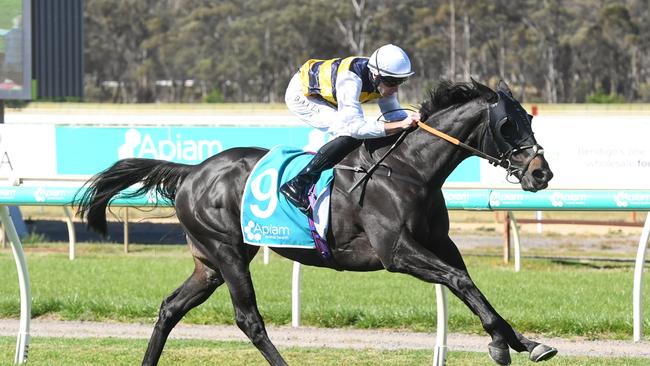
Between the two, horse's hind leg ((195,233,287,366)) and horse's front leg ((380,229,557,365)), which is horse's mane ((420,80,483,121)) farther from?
horse's hind leg ((195,233,287,366))

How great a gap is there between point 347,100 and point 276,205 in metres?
0.66

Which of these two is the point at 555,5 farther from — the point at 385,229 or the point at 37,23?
the point at 385,229

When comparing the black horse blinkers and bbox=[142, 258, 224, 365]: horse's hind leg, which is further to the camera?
bbox=[142, 258, 224, 365]: horse's hind leg

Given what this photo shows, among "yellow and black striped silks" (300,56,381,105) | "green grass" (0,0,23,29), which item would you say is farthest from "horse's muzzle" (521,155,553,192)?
"green grass" (0,0,23,29)

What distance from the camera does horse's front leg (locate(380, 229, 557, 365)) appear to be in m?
5.04

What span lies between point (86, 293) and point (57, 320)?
983 millimetres

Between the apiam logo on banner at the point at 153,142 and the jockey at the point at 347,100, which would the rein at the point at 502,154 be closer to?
the jockey at the point at 347,100

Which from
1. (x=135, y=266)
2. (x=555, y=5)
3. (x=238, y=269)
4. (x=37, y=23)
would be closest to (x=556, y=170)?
(x=135, y=266)

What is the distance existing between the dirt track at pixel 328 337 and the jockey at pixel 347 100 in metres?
1.78

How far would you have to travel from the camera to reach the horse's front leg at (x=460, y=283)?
5.04m

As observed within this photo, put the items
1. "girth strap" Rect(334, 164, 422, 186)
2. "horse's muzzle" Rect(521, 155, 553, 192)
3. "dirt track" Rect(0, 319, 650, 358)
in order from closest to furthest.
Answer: "horse's muzzle" Rect(521, 155, 553, 192) → "girth strap" Rect(334, 164, 422, 186) → "dirt track" Rect(0, 319, 650, 358)

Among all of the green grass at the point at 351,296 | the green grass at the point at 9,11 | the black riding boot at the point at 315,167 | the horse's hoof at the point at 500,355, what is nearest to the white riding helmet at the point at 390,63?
the black riding boot at the point at 315,167

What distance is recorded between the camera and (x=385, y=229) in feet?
17.8

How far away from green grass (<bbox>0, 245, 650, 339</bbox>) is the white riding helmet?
9.25 ft
